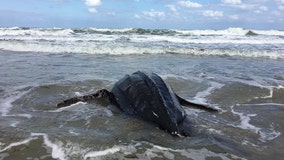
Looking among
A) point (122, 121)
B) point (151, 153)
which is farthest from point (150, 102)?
point (151, 153)

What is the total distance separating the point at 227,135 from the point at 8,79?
244 inches

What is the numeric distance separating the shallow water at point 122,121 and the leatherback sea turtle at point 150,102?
156mm

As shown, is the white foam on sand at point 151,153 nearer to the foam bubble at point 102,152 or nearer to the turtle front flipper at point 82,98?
the foam bubble at point 102,152

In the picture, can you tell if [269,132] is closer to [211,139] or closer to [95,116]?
[211,139]

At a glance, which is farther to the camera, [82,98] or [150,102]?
[82,98]

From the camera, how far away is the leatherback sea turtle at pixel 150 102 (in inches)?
219

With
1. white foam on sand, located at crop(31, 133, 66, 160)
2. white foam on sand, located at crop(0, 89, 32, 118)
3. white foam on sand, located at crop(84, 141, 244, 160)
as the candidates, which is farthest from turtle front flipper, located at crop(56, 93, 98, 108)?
white foam on sand, located at crop(84, 141, 244, 160)

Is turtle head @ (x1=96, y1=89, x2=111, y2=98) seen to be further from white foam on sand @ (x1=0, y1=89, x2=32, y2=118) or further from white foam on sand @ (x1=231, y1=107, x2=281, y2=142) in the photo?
white foam on sand @ (x1=231, y1=107, x2=281, y2=142)

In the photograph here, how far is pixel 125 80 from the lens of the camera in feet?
24.4

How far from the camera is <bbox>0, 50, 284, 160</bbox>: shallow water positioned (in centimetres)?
484

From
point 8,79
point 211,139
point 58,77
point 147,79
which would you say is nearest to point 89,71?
point 58,77

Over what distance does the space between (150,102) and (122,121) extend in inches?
24.1

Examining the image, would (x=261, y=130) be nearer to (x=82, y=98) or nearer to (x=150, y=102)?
(x=150, y=102)

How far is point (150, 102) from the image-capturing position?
595cm
